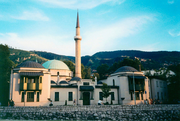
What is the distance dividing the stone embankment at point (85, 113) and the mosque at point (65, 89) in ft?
16.1

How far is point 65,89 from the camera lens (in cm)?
3247

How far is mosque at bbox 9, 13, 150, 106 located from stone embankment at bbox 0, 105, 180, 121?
4917 millimetres

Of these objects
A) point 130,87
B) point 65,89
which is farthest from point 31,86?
point 130,87

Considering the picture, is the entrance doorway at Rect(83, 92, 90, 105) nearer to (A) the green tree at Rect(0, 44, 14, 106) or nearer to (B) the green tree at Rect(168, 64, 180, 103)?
(A) the green tree at Rect(0, 44, 14, 106)

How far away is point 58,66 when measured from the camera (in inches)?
1745

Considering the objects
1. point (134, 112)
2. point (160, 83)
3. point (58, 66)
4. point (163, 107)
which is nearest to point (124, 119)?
point (134, 112)

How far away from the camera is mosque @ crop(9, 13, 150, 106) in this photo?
2864cm

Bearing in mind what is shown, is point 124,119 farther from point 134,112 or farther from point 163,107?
point 163,107

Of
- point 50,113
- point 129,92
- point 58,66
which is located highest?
point 58,66

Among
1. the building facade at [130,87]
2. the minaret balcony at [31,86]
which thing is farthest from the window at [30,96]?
the building facade at [130,87]

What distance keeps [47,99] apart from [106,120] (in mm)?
11775

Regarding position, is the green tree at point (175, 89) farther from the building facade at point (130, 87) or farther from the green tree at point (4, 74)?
the green tree at point (4, 74)

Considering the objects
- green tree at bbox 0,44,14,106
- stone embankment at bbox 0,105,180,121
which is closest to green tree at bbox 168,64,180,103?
stone embankment at bbox 0,105,180,121

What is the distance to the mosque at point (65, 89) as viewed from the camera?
28.6m
